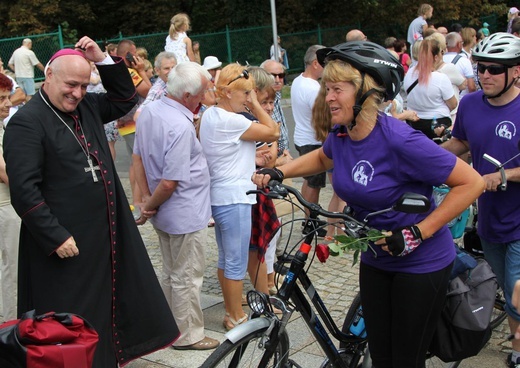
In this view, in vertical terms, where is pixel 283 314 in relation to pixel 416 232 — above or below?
below

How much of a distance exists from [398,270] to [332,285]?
2.77 meters

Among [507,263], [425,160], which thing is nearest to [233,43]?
[507,263]

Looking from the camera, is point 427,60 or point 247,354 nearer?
point 247,354

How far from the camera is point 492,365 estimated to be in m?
4.57

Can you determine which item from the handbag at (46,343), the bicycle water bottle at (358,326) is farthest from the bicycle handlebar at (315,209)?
the handbag at (46,343)

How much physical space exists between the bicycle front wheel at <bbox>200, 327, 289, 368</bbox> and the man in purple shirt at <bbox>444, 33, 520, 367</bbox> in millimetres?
1469

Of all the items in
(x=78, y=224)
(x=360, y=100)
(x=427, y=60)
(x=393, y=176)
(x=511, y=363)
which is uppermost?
(x=360, y=100)

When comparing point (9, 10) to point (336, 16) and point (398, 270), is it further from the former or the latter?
point (398, 270)

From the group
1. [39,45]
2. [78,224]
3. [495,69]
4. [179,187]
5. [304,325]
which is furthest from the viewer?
[39,45]

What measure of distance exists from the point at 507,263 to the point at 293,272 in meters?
1.49

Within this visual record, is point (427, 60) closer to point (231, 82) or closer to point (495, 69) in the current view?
point (231, 82)

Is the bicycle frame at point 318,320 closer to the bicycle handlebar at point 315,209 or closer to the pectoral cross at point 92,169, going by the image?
the bicycle handlebar at point 315,209

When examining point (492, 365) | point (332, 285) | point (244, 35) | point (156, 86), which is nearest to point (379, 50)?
point (492, 365)

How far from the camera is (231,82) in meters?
5.05
